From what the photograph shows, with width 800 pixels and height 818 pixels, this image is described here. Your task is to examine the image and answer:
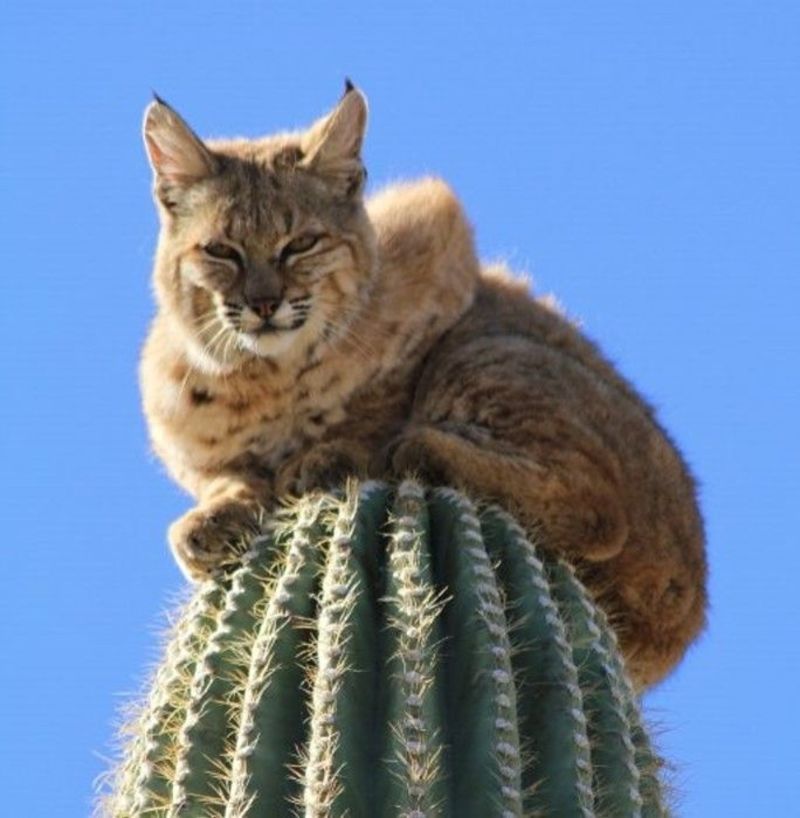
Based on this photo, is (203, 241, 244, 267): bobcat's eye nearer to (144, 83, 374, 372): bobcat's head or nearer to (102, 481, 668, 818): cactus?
(144, 83, 374, 372): bobcat's head

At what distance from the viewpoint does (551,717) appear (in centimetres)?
476

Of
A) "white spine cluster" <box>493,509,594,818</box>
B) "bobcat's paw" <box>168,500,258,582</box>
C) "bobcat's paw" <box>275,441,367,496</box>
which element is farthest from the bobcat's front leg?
"white spine cluster" <box>493,509,594,818</box>

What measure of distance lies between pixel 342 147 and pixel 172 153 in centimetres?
61

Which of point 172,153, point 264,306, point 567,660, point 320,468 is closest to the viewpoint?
point 567,660

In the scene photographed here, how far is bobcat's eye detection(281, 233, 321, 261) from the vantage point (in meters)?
6.74

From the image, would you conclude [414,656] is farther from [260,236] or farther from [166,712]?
[260,236]

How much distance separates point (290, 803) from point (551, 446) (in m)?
2.23

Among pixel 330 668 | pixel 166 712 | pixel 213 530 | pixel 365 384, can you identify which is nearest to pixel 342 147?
pixel 365 384

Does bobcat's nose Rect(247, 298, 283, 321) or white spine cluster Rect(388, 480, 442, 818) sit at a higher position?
bobcat's nose Rect(247, 298, 283, 321)

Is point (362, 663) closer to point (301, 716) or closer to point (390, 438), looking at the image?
point (301, 716)

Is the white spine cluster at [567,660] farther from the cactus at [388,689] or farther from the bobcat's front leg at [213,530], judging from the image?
the bobcat's front leg at [213,530]

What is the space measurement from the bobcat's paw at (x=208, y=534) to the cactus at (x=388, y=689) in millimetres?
432

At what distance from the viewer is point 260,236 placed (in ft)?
22.0

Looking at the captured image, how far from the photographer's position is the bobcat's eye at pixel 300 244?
6742 millimetres
